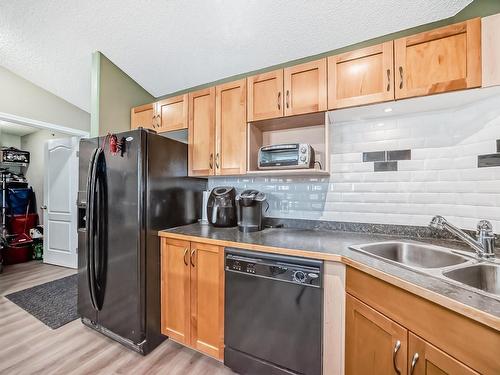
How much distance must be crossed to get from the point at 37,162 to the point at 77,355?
15.1 feet

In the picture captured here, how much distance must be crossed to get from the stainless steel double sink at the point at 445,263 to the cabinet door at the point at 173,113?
1748 millimetres

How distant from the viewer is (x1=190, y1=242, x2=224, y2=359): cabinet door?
60.0 inches

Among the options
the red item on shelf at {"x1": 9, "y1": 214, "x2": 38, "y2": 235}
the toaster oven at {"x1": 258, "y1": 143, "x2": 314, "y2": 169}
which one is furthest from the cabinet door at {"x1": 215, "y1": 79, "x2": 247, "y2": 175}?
the red item on shelf at {"x1": 9, "y1": 214, "x2": 38, "y2": 235}

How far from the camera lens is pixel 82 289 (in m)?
2.00

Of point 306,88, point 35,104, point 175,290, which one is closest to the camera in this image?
point 306,88

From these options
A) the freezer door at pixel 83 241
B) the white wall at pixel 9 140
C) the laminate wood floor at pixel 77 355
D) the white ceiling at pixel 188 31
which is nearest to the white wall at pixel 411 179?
the white ceiling at pixel 188 31

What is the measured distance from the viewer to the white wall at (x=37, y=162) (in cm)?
454

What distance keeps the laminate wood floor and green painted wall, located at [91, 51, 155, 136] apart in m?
1.81

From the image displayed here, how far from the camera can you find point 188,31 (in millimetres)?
1940

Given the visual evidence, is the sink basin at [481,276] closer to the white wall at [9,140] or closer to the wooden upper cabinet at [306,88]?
the wooden upper cabinet at [306,88]

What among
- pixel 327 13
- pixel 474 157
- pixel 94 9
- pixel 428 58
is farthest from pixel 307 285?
pixel 94 9

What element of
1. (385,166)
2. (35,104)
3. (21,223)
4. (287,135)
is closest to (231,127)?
(287,135)

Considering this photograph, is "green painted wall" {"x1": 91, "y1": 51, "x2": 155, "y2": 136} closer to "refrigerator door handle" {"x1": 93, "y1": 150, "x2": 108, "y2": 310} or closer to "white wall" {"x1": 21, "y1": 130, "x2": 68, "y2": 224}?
"refrigerator door handle" {"x1": 93, "y1": 150, "x2": 108, "y2": 310}

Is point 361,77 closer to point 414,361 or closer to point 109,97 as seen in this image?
point 414,361
